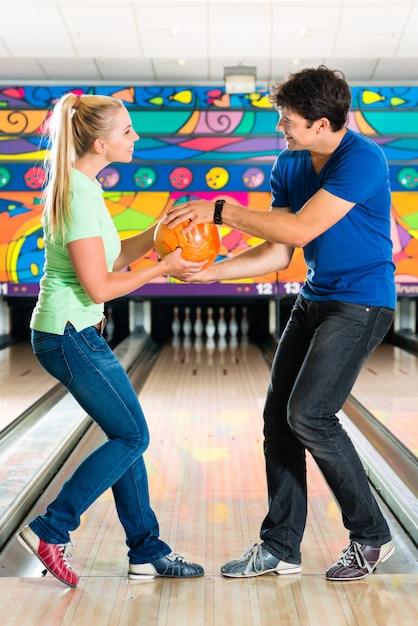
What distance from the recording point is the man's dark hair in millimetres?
2230

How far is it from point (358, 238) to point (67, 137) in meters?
0.82

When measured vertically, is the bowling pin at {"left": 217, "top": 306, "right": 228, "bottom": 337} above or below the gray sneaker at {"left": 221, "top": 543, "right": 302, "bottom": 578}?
above

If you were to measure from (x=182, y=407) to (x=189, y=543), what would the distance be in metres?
2.15

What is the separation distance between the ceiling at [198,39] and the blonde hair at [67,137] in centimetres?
404

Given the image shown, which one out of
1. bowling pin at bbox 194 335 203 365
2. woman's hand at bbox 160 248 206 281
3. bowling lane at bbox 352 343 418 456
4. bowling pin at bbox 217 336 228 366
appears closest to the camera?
woman's hand at bbox 160 248 206 281

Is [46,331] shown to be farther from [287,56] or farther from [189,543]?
[287,56]

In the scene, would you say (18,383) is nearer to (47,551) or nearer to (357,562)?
(47,551)

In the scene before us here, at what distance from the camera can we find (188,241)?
236 centimetres

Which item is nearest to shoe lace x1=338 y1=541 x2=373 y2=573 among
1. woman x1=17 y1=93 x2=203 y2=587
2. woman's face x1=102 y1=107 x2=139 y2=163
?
woman x1=17 y1=93 x2=203 y2=587

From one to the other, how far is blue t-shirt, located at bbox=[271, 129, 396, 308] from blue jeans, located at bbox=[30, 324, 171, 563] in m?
0.61

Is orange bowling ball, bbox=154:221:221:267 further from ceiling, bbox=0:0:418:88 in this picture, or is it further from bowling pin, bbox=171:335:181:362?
bowling pin, bbox=171:335:181:362

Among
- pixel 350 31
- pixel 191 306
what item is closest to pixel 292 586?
pixel 350 31

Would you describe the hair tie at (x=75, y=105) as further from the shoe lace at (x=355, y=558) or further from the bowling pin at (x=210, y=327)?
the bowling pin at (x=210, y=327)

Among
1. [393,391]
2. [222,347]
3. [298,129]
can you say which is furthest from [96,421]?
[222,347]
